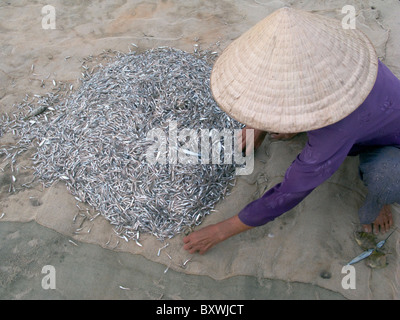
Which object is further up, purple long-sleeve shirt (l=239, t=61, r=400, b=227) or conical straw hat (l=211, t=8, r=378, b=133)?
conical straw hat (l=211, t=8, r=378, b=133)

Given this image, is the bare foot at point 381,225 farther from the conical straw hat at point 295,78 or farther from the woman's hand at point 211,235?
the conical straw hat at point 295,78

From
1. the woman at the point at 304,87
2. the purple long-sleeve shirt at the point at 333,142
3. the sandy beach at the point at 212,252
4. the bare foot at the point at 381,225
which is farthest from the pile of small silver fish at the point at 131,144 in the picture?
the bare foot at the point at 381,225

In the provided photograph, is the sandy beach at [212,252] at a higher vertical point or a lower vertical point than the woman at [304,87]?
lower

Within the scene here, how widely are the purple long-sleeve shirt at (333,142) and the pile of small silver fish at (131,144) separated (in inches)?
24.2

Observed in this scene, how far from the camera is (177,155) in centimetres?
246

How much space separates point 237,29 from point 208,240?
2.48 metres

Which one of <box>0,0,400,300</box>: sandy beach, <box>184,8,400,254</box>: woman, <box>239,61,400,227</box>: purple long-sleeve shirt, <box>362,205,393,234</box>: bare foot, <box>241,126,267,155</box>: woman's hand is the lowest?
<box>0,0,400,300</box>: sandy beach

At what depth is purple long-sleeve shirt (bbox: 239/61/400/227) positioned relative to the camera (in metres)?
1.62

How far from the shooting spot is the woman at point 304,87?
1429mm

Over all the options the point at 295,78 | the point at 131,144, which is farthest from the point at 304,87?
the point at 131,144

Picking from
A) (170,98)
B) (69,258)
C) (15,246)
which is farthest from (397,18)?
(15,246)

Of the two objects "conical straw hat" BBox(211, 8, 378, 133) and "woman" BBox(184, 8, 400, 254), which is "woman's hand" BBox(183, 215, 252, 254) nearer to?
"woman" BBox(184, 8, 400, 254)

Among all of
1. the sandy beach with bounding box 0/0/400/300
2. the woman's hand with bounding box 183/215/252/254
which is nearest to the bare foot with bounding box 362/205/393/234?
the sandy beach with bounding box 0/0/400/300
